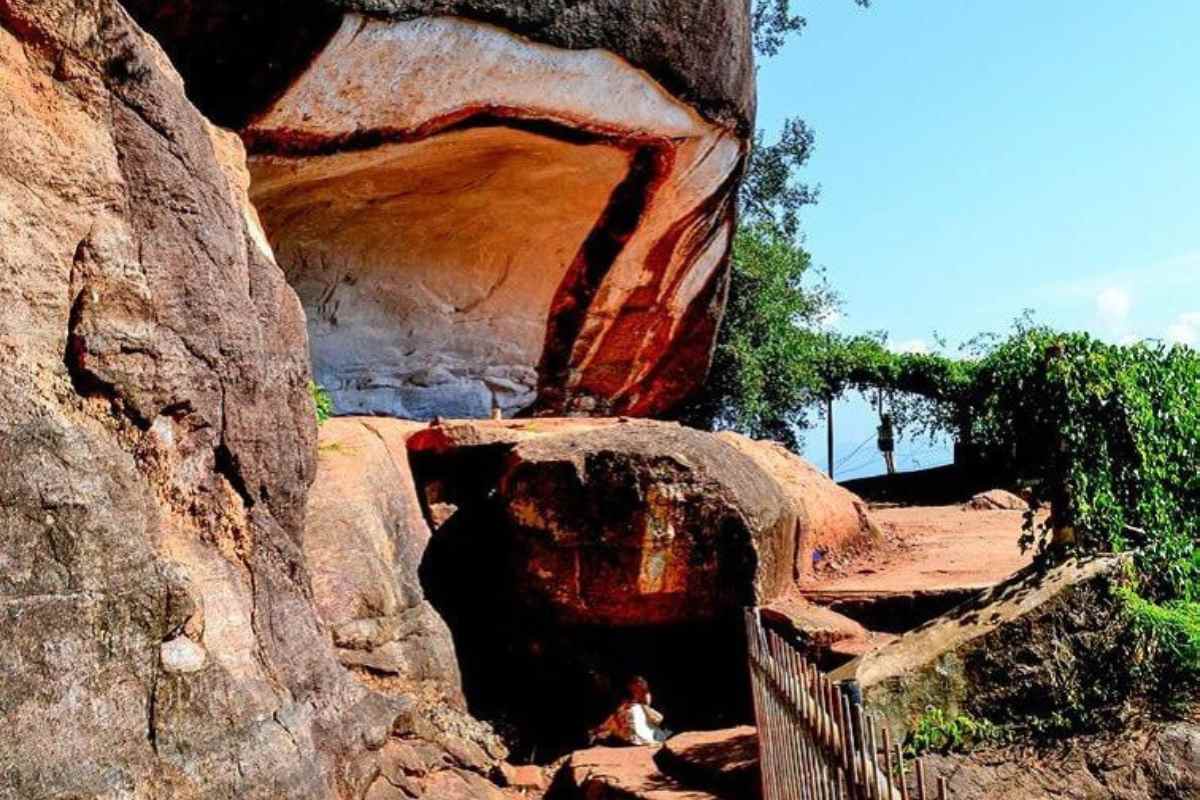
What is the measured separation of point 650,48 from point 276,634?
6713 millimetres

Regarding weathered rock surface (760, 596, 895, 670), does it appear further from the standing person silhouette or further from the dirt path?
the standing person silhouette

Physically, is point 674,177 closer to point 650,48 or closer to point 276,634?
point 650,48

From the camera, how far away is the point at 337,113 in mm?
8320

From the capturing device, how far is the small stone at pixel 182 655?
3561 millimetres

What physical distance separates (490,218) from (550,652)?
6.02m

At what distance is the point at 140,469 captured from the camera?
12.8ft

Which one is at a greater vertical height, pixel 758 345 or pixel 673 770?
pixel 758 345

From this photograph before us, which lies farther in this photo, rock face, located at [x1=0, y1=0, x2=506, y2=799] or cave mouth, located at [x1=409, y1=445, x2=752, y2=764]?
cave mouth, located at [x1=409, y1=445, x2=752, y2=764]

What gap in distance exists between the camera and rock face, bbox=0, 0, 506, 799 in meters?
3.25

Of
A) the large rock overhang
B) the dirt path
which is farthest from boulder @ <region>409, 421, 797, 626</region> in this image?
the large rock overhang

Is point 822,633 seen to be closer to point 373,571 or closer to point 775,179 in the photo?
point 373,571

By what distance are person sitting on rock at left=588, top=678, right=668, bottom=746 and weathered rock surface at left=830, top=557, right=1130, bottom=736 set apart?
1.51m

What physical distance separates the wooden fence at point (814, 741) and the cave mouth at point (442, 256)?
20.4 feet

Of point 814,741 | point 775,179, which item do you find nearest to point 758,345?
point 775,179
